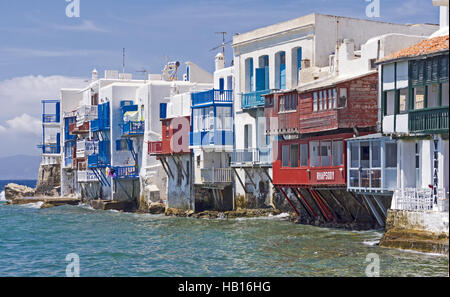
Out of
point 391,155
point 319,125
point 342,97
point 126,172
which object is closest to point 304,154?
point 319,125

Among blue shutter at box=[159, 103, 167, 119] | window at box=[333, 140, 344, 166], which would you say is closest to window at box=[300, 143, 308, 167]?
window at box=[333, 140, 344, 166]

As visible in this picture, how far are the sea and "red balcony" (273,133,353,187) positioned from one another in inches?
86.9

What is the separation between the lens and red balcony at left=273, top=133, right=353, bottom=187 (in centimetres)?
3656

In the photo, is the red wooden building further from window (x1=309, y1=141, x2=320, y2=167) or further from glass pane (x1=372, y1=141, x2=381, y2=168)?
glass pane (x1=372, y1=141, x2=381, y2=168)

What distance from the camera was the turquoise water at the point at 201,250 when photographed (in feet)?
88.8

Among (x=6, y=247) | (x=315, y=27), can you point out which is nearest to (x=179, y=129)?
(x=315, y=27)

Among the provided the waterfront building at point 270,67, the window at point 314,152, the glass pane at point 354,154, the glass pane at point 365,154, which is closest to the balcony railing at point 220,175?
the waterfront building at point 270,67

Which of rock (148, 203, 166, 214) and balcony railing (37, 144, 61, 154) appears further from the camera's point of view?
balcony railing (37, 144, 61, 154)

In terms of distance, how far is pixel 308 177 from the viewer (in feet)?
126

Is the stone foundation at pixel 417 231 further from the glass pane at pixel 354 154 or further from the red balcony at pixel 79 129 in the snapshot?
the red balcony at pixel 79 129

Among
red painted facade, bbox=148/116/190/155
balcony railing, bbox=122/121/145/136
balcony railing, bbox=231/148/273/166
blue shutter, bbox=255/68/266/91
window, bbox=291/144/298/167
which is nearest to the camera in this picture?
window, bbox=291/144/298/167

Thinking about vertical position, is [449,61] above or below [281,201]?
above
